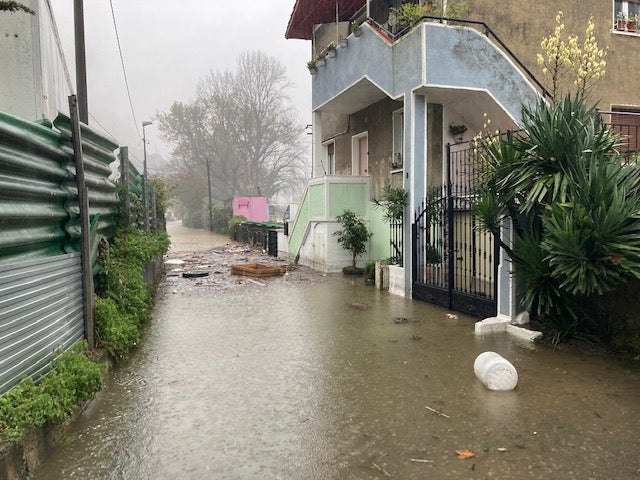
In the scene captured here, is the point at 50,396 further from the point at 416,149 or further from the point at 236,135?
the point at 236,135

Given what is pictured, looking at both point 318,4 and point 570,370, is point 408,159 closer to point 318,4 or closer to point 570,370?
point 570,370

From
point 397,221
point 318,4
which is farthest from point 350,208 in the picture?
point 318,4

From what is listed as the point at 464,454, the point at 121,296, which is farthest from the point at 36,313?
the point at 464,454

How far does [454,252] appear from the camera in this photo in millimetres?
8250

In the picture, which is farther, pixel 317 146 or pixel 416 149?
pixel 317 146

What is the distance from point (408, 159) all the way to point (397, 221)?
5.32 feet

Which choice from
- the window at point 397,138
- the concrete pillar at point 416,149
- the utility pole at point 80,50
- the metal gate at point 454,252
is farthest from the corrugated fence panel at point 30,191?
the window at point 397,138

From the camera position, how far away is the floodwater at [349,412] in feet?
10.5

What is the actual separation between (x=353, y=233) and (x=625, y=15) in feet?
29.9

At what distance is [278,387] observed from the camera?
15.5ft

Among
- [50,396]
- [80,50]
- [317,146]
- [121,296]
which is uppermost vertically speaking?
[80,50]

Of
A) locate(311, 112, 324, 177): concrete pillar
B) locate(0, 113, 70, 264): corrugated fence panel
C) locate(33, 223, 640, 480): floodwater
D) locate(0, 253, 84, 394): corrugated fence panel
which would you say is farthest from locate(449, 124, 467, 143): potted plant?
locate(0, 253, 84, 394): corrugated fence panel

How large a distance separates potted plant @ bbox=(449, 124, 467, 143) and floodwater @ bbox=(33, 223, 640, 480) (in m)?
6.16

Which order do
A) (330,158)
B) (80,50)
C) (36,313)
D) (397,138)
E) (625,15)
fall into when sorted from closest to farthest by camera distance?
1. (36,313)
2. (80,50)
3. (397,138)
4. (625,15)
5. (330,158)
